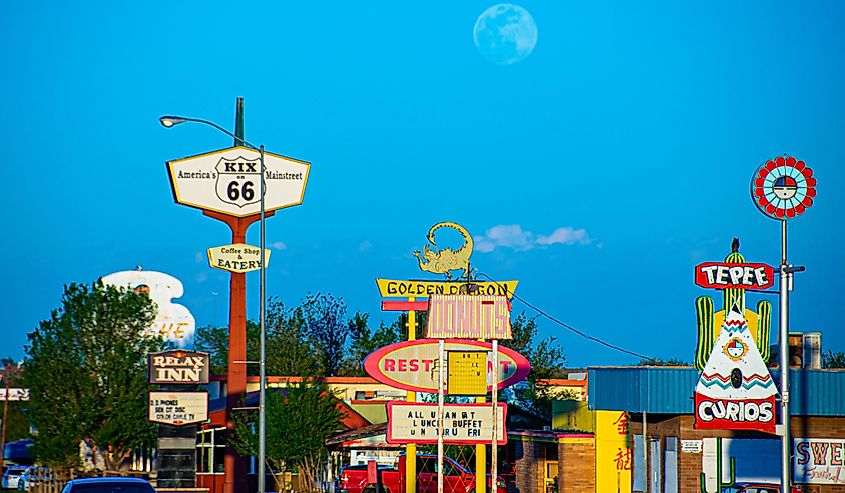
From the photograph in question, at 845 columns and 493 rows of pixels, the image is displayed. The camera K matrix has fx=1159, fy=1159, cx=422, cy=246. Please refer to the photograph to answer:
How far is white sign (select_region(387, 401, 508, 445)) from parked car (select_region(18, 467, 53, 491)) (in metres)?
23.4

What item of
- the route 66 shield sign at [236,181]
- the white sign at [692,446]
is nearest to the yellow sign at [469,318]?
the white sign at [692,446]

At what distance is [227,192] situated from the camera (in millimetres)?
52719

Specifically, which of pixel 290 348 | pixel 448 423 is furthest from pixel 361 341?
pixel 448 423

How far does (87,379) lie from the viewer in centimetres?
4656

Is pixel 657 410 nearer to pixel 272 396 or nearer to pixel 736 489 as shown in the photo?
pixel 736 489

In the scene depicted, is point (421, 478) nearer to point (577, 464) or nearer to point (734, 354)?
point (577, 464)

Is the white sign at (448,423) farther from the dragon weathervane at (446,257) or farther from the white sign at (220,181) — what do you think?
the white sign at (220,181)

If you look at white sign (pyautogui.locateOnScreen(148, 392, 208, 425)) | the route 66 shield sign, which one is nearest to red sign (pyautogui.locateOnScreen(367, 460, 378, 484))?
white sign (pyautogui.locateOnScreen(148, 392, 208, 425))

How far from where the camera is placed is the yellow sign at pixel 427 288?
40469mm

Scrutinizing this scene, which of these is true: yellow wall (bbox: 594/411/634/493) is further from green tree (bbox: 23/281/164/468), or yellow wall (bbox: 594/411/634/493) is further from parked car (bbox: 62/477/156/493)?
parked car (bbox: 62/477/156/493)

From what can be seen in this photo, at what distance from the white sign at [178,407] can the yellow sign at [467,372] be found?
1372 centimetres

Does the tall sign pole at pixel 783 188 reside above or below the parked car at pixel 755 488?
above

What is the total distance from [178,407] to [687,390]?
17973 mm

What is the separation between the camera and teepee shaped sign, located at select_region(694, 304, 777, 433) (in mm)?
32500
